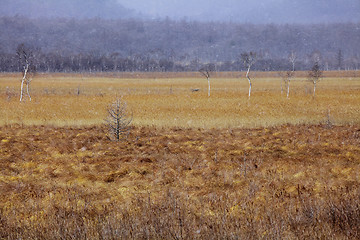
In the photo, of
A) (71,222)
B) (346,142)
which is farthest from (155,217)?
(346,142)

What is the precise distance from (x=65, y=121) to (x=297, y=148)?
1648 cm

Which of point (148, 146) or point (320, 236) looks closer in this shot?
point (320, 236)

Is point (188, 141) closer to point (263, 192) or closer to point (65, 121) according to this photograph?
point (263, 192)

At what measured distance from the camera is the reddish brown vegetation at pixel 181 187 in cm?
586

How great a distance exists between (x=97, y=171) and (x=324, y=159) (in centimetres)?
778

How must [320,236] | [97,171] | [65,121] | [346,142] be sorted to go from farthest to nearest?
[65,121]
[346,142]
[97,171]
[320,236]

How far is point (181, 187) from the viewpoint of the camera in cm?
967

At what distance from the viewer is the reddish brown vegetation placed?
586cm

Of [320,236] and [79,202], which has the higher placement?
[320,236]

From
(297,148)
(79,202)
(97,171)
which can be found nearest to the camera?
(79,202)

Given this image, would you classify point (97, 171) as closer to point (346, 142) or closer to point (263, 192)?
point (263, 192)

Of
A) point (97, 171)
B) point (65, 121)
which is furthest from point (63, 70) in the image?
point (97, 171)

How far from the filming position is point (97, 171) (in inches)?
440

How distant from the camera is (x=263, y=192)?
893 centimetres
